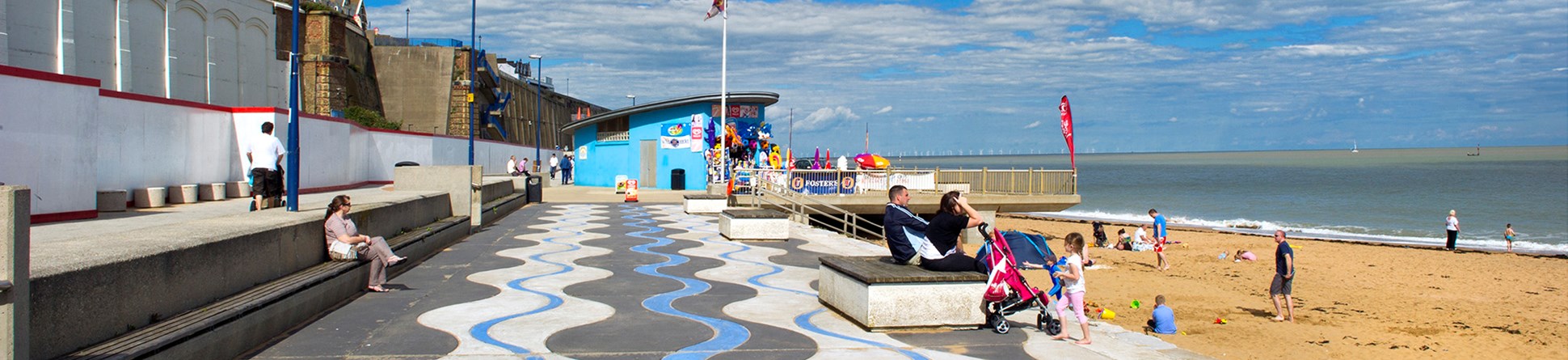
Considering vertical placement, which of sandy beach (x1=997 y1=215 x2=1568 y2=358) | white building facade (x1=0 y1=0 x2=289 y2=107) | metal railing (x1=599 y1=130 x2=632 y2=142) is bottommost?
sandy beach (x1=997 y1=215 x2=1568 y2=358)

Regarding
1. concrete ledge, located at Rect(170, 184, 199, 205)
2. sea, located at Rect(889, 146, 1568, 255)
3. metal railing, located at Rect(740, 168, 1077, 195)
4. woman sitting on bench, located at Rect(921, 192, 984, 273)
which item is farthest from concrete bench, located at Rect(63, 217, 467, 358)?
sea, located at Rect(889, 146, 1568, 255)

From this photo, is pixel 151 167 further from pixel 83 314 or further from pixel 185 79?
pixel 185 79

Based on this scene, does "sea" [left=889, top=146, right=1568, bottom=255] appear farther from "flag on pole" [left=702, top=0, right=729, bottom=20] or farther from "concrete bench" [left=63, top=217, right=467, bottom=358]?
"concrete bench" [left=63, top=217, right=467, bottom=358]

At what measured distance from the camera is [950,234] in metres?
8.41

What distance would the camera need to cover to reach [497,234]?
17.5 metres

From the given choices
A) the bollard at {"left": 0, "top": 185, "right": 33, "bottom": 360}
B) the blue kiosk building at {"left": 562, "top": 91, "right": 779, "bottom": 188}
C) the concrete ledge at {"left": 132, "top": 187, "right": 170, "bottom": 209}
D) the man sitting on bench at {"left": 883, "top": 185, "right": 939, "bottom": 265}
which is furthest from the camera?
the blue kiosk building at {"left": 562, "top": 91, "right": 779, "bottom": 188}

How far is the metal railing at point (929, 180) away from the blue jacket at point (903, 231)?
19204mm

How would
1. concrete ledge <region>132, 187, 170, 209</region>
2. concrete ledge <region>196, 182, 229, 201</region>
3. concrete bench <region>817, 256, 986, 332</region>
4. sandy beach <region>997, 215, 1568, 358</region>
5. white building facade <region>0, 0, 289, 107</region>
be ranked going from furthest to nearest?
1. white building facade <region>0, 0, 289, 107</region>
2. concrete ledge <region>196, 182, 229, 201</region>
3. concrete ledge <region>132, 187, 170, 209</region>
4. sandy beach <region>997, 215, 1568, 358</region>
5. concrete bench <region>817, 256, 986, 332</region>

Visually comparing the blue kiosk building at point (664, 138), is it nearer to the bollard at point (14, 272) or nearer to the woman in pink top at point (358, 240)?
the woman in pink top at point (358, 240)

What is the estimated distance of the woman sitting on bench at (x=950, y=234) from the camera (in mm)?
8297

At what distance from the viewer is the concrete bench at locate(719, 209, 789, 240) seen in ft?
54.1

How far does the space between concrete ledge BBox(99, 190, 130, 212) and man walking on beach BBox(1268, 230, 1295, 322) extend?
1472cm

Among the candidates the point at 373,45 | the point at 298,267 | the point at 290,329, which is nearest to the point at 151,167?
the point at 298,267

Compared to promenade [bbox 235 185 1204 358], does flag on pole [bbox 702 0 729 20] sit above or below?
above
